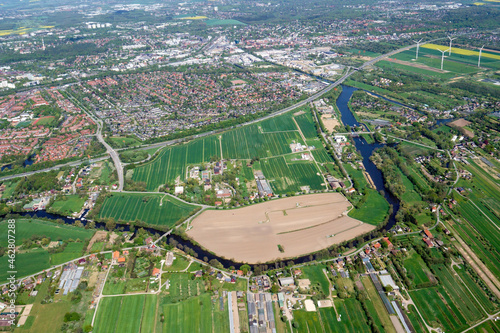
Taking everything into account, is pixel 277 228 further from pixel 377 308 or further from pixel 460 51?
pixel 460 51

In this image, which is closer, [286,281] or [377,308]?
[377,308]

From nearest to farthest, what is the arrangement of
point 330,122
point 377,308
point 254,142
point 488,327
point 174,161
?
1. point 488,327
2. point 377,308
3. point 174,161
4. point 254,142
5. point 330,122

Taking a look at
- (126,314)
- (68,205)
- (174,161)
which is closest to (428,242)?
(126,314)

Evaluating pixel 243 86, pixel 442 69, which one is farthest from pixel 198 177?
pixel 442 69

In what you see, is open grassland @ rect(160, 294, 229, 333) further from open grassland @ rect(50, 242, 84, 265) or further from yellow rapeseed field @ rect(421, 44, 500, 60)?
yellow rapeseed field @ rect(421, 44, 500, 60)

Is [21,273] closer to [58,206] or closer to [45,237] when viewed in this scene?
[45,237]

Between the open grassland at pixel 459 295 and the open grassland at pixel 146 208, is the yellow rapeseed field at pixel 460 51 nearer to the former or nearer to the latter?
the open grassland at pixel 459 295
